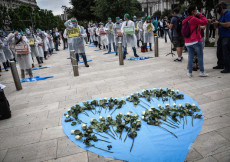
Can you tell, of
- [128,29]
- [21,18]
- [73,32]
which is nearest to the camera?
[73,32]

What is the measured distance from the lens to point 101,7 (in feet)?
67.3

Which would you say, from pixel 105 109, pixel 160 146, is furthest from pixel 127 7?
pixel 160 146

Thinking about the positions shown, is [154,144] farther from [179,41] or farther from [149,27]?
[149,27]

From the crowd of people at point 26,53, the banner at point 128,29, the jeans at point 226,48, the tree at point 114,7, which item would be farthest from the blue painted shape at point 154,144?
the tree at point 114,7

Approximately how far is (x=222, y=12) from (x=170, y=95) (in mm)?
3497

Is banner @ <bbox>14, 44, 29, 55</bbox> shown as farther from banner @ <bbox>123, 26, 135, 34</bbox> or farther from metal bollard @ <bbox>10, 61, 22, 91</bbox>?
banner @ <bbox>123, 26, 135, 34</bbox>

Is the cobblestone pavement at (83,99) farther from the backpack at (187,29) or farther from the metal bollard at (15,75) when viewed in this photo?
the backpack at (187,29)

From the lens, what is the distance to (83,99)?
5023mm

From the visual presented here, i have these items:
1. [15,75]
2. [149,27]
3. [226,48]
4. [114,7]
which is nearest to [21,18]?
[114,7]

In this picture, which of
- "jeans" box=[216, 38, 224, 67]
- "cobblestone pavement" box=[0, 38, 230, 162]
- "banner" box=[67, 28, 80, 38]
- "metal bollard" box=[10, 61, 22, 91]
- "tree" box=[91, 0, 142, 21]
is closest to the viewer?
"cobblestone pavement" box=[0, 38, 230, 162]

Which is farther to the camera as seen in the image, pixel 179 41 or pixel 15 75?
pixel 179 41

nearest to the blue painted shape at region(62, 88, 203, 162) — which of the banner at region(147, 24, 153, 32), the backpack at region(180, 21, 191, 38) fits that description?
the backpack at region(180, 21, 191, 38)

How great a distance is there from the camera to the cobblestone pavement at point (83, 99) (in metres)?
2.82

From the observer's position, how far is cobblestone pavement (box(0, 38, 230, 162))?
9.26ft
